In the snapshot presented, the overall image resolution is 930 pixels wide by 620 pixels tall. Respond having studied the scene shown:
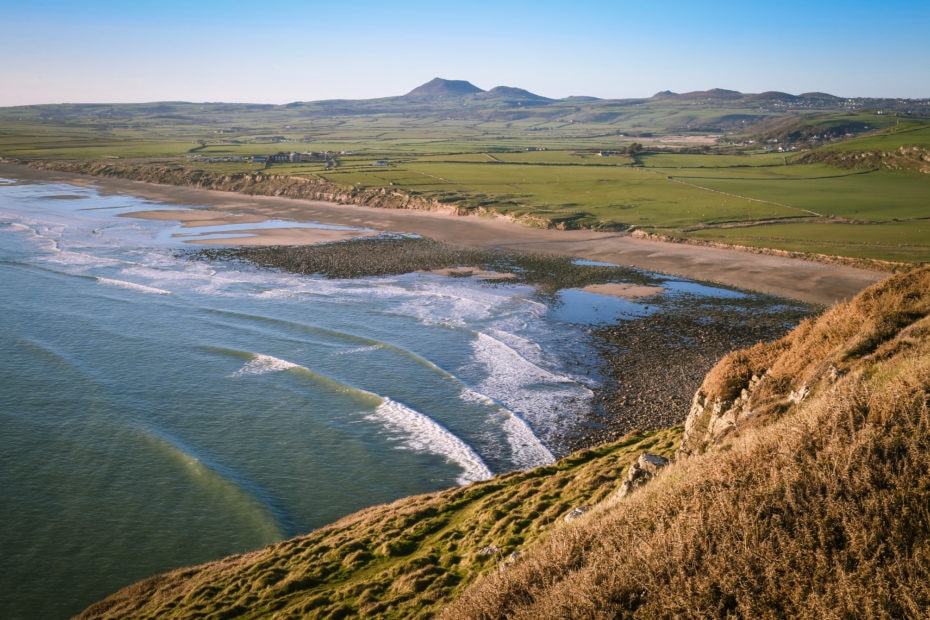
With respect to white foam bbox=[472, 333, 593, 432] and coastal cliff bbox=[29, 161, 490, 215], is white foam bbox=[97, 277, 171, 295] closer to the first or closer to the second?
white foam bbox=[472, 333, 593, 432]

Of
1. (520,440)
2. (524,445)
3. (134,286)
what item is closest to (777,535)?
(524,445)

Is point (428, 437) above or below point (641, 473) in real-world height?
below

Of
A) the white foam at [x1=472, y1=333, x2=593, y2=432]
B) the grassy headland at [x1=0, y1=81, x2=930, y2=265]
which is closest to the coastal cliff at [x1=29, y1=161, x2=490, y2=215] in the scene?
the grassy headland at [x1=0, y1=81, x2=930, y2=265]

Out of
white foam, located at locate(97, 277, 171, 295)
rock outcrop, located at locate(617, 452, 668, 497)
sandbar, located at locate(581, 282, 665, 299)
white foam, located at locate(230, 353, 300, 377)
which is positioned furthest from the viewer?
sandbar, located at locate(581, 282, 665, 299)

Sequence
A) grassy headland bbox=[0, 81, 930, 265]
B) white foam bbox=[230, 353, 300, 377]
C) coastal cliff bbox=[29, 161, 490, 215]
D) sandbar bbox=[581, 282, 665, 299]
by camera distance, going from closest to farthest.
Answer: white foam bbox=[230, 353, 300, 377] → sandbar bbox=[581, 282, 665, 299] → grassy headland bbox=[0, 81, 930, 265] → coastal cliff bbox=[29, 161, 490, 215]

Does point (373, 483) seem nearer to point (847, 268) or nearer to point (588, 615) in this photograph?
point (588, 615)

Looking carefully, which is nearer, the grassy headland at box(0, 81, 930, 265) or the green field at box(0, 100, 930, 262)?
the green field at box(0, 100, 930, 262)

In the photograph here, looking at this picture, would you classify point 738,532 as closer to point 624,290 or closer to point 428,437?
point 428,437
